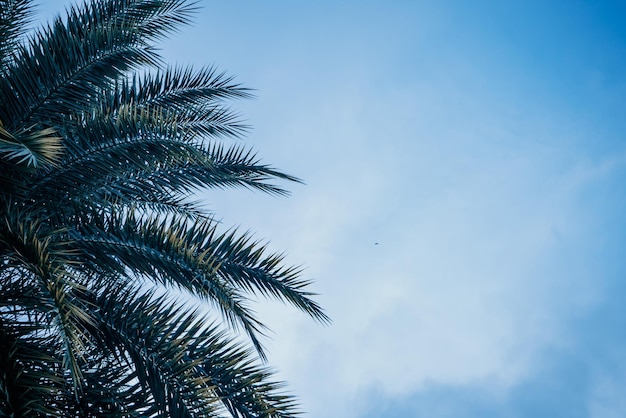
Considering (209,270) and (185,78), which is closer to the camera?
(209,270)

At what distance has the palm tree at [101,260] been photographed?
177 inches

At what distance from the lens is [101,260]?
5.46 meters

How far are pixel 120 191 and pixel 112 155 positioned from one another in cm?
66

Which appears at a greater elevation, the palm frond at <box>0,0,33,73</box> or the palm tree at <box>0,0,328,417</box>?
the palm frond at <box>0,0,33,73</box>

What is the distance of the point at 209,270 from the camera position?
197 inches

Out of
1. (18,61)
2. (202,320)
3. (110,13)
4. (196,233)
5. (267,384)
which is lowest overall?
(267,384)

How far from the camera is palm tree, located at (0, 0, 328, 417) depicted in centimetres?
450

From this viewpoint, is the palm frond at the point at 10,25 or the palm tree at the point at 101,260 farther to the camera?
the palm frond at the point at 10,25

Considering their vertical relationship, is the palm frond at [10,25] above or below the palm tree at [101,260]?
above

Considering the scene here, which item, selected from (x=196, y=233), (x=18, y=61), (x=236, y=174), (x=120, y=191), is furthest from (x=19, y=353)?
(x=236, y=174)

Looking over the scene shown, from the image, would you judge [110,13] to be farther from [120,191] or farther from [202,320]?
[202,320]

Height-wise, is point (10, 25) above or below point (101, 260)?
above

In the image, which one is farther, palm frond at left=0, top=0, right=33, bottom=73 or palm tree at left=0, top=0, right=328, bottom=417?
palm frond at left=0, top=0, right=33, bottom=73

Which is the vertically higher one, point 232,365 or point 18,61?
point 18,61
